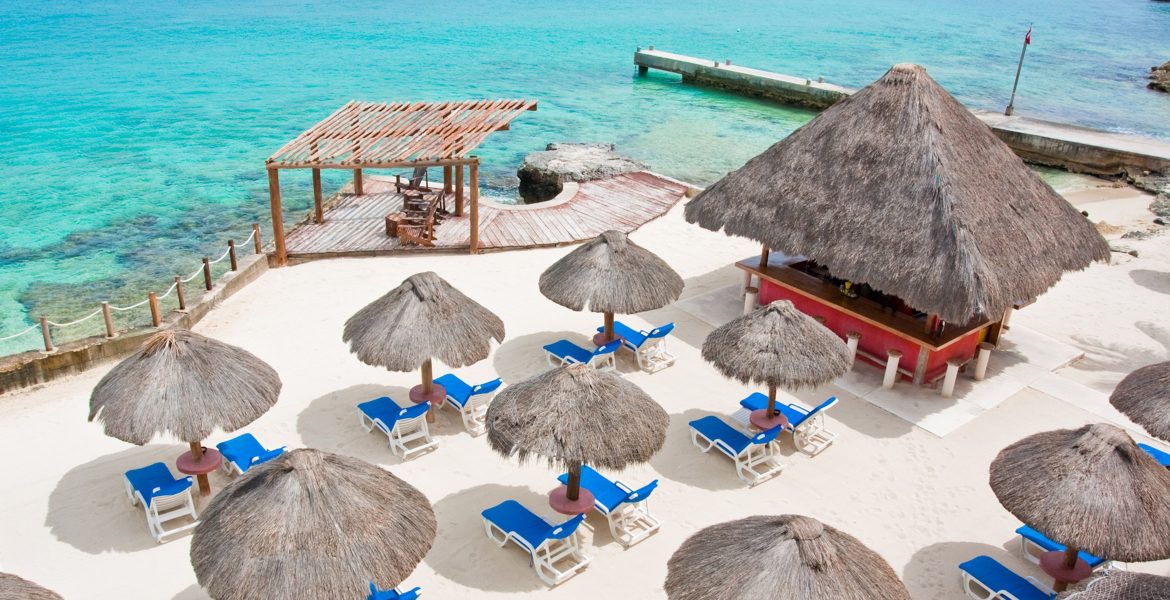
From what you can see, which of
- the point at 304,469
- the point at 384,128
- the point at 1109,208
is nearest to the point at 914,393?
the point at 304,469

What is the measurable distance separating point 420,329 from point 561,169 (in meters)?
12.2

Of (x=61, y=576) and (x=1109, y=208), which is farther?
(x=1109, y=208)

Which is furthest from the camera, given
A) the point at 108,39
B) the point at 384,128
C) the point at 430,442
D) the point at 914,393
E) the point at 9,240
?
the point at 108,39

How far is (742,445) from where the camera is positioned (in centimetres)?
1018

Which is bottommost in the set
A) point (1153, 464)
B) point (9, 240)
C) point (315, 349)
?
point (9, 240)

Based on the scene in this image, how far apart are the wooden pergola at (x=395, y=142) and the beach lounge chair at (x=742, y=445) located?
7567 mm

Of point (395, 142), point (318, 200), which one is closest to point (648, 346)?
point (395, 142)

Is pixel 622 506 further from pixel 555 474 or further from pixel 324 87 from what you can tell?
pixel 324 87

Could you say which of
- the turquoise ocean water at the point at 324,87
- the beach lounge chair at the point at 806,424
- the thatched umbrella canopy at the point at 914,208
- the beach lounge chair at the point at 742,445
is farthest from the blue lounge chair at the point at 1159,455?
the turquoise ocean water at the point at 324,87

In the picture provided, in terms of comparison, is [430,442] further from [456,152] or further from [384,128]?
[384,128]

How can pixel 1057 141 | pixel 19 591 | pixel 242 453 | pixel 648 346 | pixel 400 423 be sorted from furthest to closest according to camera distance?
pixel 1057 141, pixel 648 346, pixel 400 423, pixel 242 453, pixel 19 591

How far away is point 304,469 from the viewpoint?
6809 millimetres

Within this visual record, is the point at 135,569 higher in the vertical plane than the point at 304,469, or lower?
lower

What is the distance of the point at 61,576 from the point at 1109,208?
2505 centimetres
